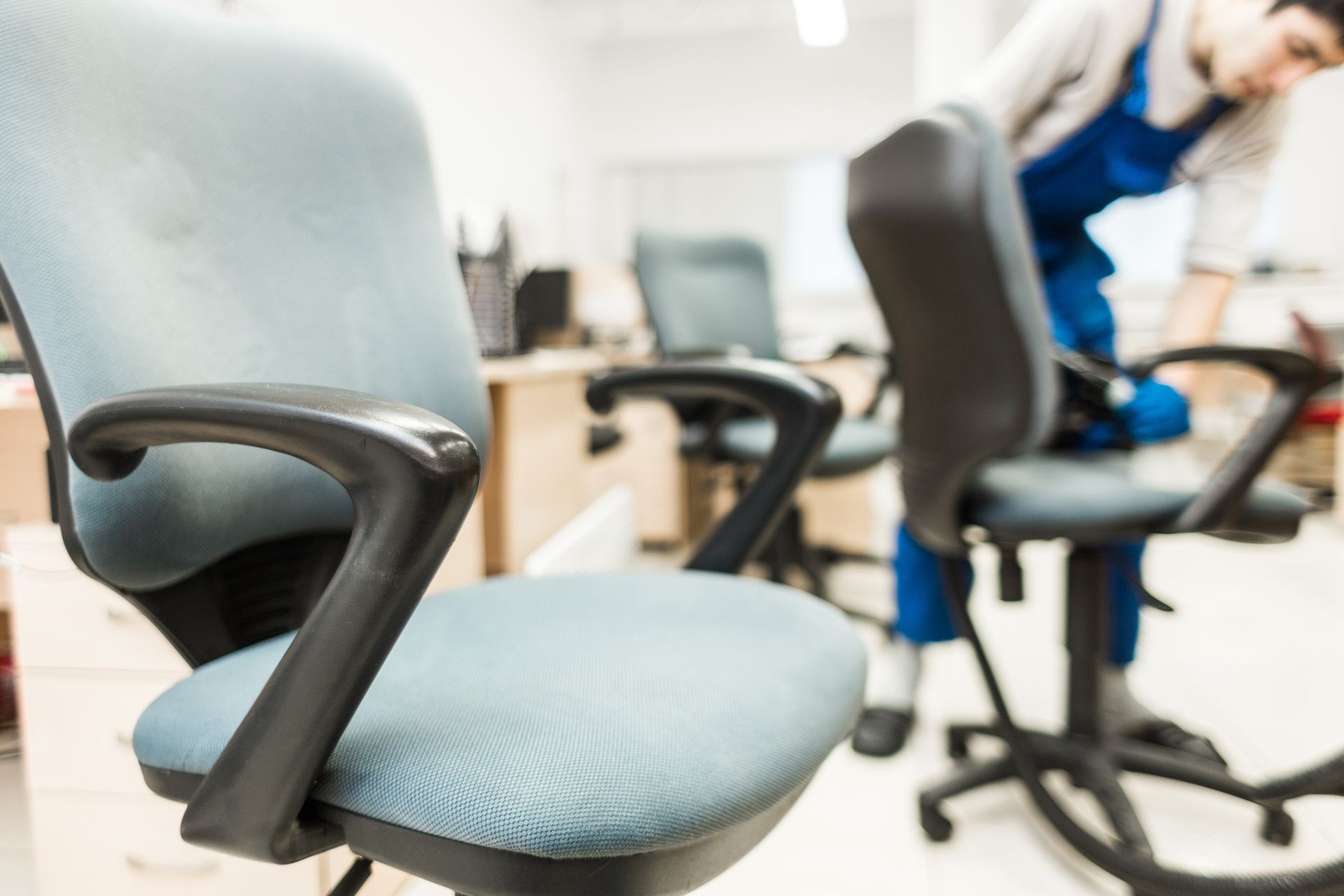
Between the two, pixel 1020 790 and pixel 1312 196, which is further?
pixel 1312 196

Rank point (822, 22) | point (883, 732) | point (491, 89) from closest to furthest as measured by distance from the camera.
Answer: point (883, 732) → point (491, 89) → point (822, 22)

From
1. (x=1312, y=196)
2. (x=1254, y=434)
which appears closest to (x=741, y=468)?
(x=1254, y=434)

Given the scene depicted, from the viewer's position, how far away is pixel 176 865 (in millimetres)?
859

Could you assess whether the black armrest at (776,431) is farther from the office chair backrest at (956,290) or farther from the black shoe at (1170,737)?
the black shoe at (1170,737)

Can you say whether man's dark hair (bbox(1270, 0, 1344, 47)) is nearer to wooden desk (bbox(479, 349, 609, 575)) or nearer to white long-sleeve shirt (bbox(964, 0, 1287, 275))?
white long-sleeve shirt (bbox(964, 0, 1287, 275))

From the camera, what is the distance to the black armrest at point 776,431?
724 millimetres

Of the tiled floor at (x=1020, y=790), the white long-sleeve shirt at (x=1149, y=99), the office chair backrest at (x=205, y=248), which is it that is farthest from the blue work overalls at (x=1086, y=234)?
the office chair backrest at (x=205, y=248)

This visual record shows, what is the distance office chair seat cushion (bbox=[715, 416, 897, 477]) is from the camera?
1.81m

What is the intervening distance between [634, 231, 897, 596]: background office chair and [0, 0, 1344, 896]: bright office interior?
58 millimetres

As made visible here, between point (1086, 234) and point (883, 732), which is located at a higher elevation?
point (1086, 234)

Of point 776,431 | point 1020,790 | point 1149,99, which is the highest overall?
point 1149,99

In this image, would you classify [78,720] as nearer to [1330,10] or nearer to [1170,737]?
[1170,737]

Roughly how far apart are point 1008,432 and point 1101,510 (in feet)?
0.50

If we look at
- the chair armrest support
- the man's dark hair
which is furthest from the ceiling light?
the man's dark hair
